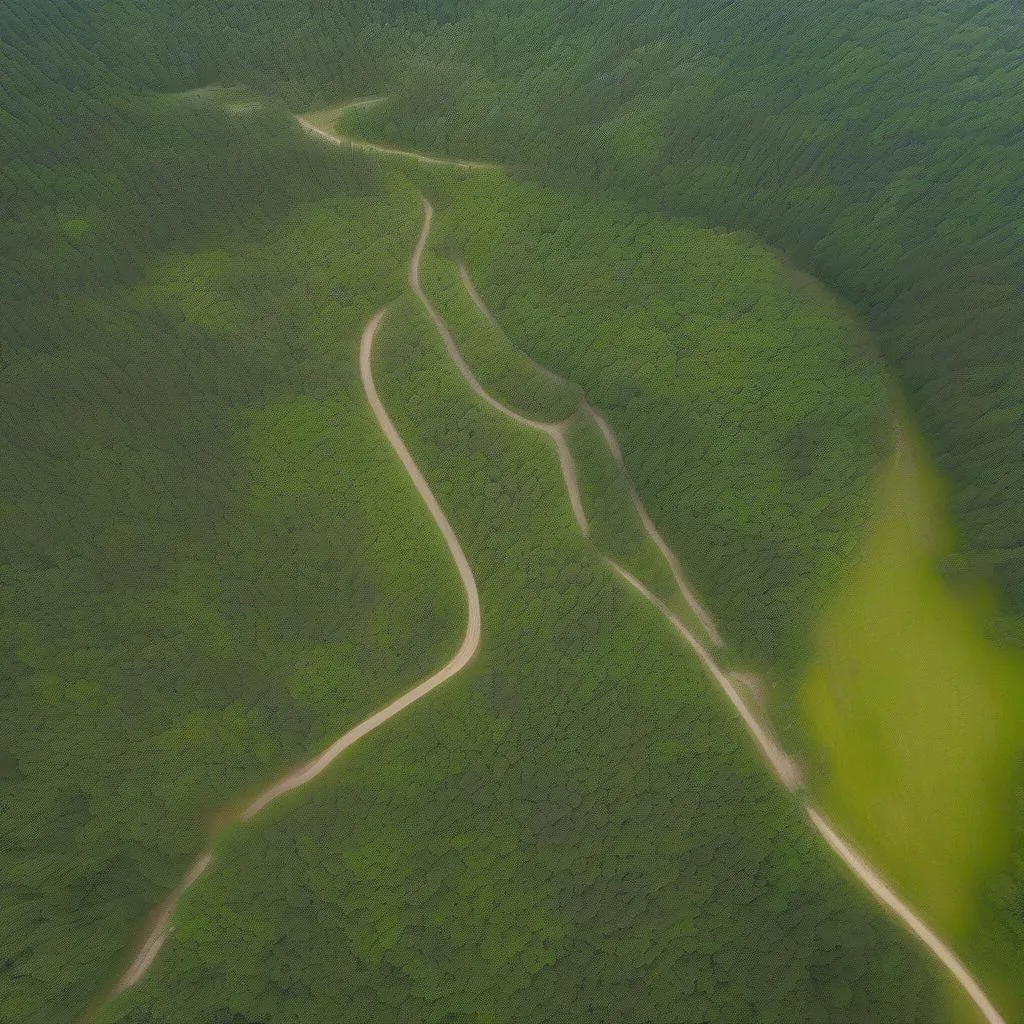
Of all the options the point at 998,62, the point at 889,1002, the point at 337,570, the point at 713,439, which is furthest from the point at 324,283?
the point at 889,1002

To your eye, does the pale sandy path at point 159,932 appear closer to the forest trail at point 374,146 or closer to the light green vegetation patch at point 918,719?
the light green vegetation patch at point 918,719

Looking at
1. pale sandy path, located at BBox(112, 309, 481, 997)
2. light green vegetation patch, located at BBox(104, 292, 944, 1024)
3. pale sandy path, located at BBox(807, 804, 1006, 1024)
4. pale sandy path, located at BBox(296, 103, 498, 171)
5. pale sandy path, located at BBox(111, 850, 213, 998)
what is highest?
pale sandy path, located at BBox(296, 103, 498, 171)

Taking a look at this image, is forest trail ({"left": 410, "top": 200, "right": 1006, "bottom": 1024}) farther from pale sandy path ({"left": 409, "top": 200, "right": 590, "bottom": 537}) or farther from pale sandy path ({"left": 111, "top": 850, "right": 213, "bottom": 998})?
pale sandy path ({"left": 111, "top": 850, "right": 213, "bottom": 998})

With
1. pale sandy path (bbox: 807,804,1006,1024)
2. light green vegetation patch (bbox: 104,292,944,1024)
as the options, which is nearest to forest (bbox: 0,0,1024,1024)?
light green vegetation patch (bbox: 104,292,944,1024)

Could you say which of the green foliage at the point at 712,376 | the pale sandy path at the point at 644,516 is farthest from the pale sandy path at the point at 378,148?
the pale sandy path at the point at 644,516

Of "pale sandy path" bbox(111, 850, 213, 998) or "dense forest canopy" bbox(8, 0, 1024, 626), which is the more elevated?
"dense forest canopy" bbox(8, 0, 1024, 626)

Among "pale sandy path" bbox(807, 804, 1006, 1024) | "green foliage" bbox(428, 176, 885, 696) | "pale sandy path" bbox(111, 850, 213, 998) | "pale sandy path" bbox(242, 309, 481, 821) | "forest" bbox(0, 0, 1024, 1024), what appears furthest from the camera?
"green foliage" bbox(428, 176, 885, 696)

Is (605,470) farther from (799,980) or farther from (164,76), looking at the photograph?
(164,76)
